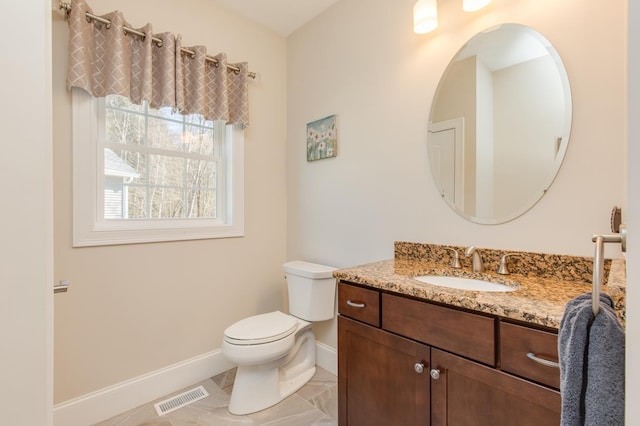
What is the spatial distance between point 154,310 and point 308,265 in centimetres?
105

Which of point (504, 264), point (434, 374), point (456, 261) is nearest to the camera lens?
point (434, 374)

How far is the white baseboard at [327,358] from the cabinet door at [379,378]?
764 mm

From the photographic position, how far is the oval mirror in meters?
1.26

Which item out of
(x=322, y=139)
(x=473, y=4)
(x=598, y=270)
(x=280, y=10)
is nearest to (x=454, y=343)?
(x=598, y=270)

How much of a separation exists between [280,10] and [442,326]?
237 cm

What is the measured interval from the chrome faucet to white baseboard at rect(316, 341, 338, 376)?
4.09 ft

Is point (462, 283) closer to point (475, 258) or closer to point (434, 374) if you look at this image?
point (475, 258)

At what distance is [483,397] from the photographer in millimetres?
935

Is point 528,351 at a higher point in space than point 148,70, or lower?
lower

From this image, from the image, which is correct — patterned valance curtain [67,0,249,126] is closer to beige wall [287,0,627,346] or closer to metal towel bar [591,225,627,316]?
beige wall [287,0,627,346]

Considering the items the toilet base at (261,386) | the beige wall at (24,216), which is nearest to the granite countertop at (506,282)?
the toilet base at (261,386)

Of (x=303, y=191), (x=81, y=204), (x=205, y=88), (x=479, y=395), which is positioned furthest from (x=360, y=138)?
(x=81, y=204)

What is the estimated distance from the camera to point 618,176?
1.10 metres

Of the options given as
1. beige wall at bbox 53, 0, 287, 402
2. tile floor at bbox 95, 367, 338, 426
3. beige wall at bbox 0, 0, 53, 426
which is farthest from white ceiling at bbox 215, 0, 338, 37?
tile floor at bbox 95, 367, 338, 426
